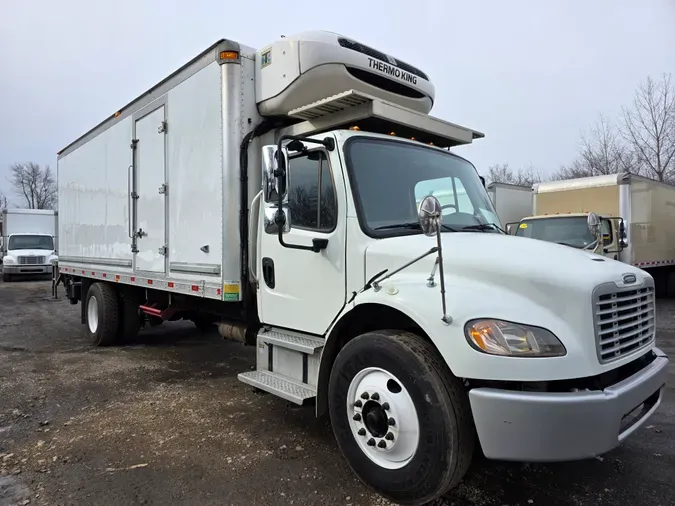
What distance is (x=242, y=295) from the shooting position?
4578 millimetres

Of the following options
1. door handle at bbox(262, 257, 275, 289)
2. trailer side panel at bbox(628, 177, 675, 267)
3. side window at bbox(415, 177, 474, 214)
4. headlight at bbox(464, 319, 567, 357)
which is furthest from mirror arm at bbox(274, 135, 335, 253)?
trailer side panel at bbox(628, 177, 675, 267)

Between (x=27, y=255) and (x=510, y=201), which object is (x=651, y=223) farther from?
(x=27, y=255)

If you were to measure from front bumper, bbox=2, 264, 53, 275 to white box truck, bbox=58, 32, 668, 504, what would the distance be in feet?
65.8

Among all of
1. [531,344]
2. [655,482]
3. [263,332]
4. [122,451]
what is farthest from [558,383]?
[122,451]

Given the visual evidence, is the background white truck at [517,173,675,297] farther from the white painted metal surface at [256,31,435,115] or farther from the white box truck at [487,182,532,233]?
the white painted metal surface at [256,31,435,115]

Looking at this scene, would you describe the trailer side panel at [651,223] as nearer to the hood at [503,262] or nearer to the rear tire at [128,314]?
the hood at [503,262]

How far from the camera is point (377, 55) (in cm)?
475

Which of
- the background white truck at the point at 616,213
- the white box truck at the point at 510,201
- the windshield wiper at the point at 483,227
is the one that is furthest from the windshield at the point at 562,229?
the windshield wiper at the point at 483,227

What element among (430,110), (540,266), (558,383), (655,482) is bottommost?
(655,482)

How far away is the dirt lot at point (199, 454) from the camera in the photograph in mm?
3189

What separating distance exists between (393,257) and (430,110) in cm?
282

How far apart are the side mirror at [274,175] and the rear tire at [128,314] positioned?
515 centimetres

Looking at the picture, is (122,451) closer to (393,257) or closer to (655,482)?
(393,257)

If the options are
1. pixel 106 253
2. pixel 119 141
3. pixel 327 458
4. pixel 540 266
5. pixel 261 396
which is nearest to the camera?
pixel 540 266
